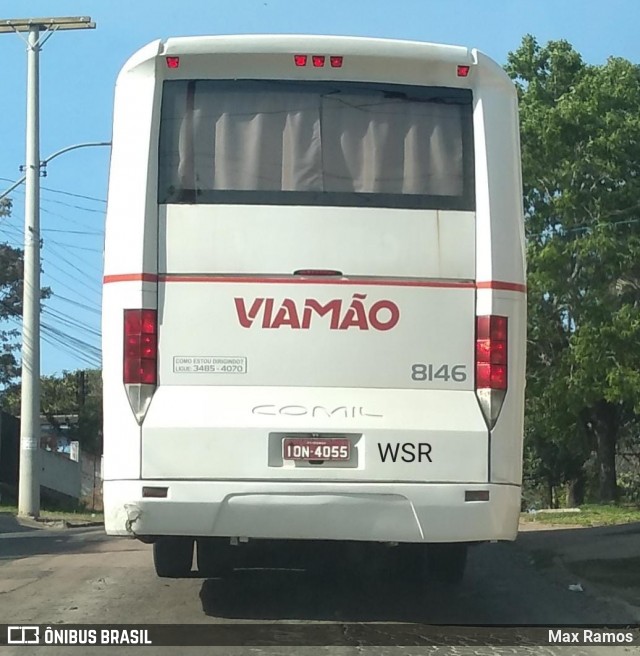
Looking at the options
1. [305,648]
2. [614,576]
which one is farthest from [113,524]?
[614,576]

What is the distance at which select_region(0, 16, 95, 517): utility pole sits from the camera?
74.6 ft

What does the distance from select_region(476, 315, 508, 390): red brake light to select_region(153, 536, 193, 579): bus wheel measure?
277 centimetres

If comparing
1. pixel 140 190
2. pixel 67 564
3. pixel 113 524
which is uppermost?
pixel 140 190

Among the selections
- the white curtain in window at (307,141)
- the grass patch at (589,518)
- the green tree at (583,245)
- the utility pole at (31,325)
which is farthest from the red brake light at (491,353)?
the green tree at (583,245)

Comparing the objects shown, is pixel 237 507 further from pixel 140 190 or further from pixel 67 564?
pixel 67 564

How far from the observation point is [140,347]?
7012 millimetres

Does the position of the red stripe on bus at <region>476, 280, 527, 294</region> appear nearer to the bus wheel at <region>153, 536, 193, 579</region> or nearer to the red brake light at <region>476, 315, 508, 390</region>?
the red brake light at <region>476, 315, 508, 390</region>

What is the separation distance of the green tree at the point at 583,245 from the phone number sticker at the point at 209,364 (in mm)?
19741

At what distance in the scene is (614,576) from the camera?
32.7ft

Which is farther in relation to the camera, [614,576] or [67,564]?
[67,564]

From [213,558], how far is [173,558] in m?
0.32

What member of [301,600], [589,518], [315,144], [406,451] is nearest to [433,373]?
[406,451]

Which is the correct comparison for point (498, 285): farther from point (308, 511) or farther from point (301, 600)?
point (301, 600)

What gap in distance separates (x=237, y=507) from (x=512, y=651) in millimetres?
2000
